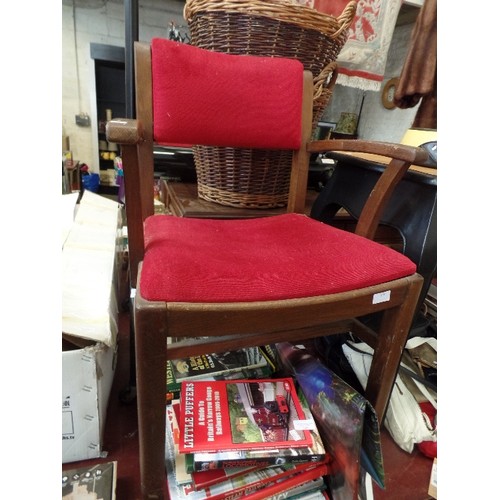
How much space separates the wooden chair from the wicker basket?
0.11 meters

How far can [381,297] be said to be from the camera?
629 millimetres

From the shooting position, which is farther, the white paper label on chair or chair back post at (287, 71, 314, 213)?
chair back post at (287, 71, 314, 213)

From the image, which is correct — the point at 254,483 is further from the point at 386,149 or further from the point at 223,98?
the point at 223,98

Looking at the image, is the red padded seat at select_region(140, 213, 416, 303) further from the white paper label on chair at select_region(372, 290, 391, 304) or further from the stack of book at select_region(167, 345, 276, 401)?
the stack of book at select_region(167, 345, 276, 401)

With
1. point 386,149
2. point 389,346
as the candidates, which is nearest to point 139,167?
point 386,149

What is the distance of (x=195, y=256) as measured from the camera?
57cm

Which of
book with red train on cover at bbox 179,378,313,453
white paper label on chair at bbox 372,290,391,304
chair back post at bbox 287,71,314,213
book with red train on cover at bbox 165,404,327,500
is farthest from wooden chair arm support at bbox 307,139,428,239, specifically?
book with red train on cover at bbox 165,404,327,500

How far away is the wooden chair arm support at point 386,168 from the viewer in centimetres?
67

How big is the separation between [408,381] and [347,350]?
0.64 ft

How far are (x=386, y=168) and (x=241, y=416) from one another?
62cm

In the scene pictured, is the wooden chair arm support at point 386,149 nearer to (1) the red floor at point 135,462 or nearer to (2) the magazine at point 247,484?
(2) the magazine at point 247,484

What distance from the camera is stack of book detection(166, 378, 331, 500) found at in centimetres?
64

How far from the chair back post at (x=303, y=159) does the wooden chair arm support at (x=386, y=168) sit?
4.0 inches
